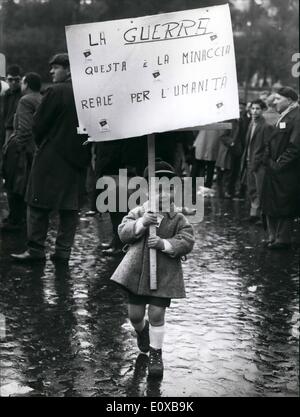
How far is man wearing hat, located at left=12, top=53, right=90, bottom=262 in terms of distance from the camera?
790 centimetres

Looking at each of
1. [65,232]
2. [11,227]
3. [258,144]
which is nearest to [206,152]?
[258,144]

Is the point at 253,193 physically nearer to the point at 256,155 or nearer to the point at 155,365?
the point at 256,155

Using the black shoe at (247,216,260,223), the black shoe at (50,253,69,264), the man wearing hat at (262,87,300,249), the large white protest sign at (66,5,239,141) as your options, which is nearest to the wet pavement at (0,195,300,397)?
the black shoe at (50,253,69,264)

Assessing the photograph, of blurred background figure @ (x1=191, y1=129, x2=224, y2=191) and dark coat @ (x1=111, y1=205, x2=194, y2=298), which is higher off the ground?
blurred background figure @ (x1=191, y1=129, x2=224, y2=191)

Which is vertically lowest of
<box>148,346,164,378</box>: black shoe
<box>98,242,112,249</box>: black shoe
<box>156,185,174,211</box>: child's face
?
<box>148,346,164,378</box>: black shoe

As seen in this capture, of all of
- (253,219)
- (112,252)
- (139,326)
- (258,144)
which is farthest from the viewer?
(253,219)

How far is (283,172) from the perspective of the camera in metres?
9.84

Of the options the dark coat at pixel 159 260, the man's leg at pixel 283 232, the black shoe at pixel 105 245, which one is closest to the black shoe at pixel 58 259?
the black shoe at pixel 105 245

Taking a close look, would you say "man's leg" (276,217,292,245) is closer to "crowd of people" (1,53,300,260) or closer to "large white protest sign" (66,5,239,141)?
"crowd of people" (1,53,300,260)

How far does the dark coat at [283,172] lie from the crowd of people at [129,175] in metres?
0.01

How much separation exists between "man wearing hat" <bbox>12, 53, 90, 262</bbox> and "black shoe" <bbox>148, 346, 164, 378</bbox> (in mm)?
3128

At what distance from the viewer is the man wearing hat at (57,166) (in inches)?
311

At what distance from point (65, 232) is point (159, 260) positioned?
3.10 m

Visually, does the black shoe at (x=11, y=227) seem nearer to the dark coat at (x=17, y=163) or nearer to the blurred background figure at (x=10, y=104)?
the dark coat at (x=17, y=163)
